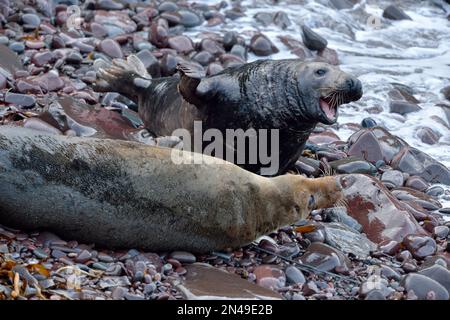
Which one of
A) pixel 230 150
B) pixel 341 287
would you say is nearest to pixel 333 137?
pixel 230 150

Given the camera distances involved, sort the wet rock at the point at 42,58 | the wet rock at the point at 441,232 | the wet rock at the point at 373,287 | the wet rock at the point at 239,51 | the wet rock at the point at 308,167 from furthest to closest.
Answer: the wet rock at the point at 239,51
the wet rock at the point at 42,58
the wet rock at the point at 308,167
the wet rock at the point at 441,232
the wet rock at the point at 373,287

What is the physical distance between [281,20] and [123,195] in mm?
7767

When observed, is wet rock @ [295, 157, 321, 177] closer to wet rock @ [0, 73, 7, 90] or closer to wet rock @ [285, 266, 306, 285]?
wet rock @ [285, 266, 306, 285]

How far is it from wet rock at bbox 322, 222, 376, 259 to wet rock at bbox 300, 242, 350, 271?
0.67 ft

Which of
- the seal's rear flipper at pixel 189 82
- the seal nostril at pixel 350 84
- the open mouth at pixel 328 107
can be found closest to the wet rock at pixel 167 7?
the seal's rear flipper at pixel 189 82

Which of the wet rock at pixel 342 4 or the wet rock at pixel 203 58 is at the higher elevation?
the wet rock at pixel 203 58

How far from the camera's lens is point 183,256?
6004 millimetres

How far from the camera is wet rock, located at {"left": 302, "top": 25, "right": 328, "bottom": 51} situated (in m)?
12.4

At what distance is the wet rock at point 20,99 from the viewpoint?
8375 millimetres

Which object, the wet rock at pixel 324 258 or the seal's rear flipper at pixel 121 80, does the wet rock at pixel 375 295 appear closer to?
the wet rock at pixel 324 258

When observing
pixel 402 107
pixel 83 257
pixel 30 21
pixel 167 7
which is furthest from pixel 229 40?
pixel 83 257

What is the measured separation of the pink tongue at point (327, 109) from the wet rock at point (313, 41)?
4.70 meters

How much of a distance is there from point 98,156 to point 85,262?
71cm
